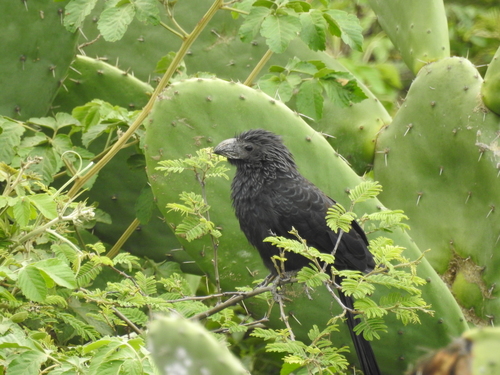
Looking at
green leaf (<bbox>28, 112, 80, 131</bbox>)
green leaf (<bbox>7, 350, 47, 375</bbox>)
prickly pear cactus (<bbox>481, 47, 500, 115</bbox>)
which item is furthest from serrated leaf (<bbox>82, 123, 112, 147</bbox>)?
prickly pear cactus (<bbox>481, 47, 500, 115</bbox>)

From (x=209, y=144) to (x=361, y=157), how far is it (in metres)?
0.81

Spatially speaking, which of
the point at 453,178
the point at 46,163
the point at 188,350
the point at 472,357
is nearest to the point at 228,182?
the point at 46,163

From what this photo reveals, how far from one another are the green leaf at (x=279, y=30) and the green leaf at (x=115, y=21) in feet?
1.43

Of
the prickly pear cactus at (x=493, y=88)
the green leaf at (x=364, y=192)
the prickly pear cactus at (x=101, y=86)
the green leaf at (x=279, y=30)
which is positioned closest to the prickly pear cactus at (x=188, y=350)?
the green leaf at (x=364, y=192)

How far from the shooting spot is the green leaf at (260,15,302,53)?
79.4 inches

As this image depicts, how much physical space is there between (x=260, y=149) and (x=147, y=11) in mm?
581

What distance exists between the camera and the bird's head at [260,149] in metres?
2.09

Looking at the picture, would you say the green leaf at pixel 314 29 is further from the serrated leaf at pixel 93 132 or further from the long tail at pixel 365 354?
the long tail at pixel 365 354

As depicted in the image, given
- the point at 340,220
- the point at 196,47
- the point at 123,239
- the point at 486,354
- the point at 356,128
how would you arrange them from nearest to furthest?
the point at 486,354 → the point at 340,220 → the point at 123,239 → the point at 356,128 → the point at 196,47

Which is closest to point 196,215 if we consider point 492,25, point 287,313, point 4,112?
point 287,313

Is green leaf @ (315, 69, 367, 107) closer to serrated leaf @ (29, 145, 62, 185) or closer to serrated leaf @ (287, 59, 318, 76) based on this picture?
serrated leaf @ (287, 59, 318, 76)

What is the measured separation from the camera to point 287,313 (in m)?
2.09

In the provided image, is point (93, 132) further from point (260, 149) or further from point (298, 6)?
point (298, 6)

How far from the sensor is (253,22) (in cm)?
208
